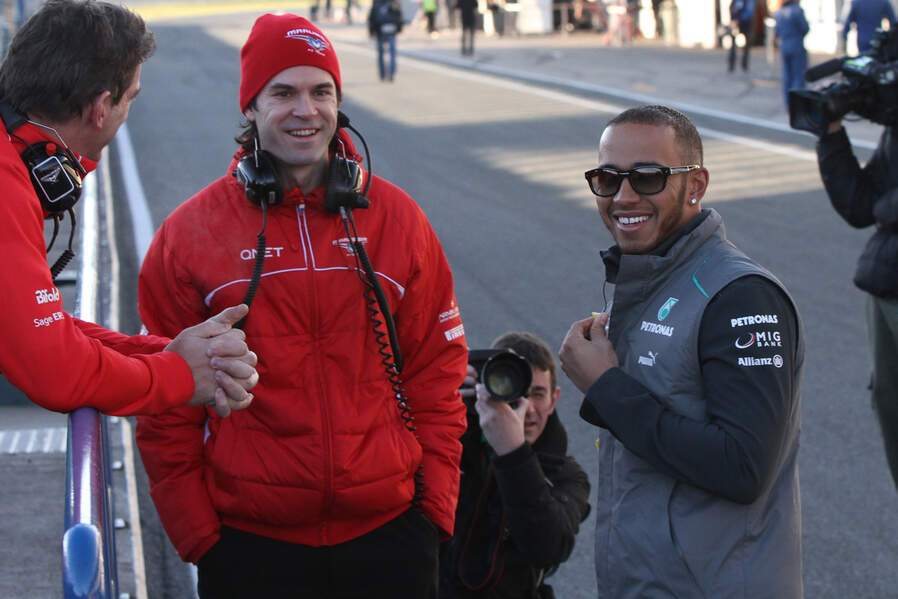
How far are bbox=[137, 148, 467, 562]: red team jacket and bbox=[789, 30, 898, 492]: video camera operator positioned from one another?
205 cm

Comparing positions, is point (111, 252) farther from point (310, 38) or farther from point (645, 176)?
point (645, 176)

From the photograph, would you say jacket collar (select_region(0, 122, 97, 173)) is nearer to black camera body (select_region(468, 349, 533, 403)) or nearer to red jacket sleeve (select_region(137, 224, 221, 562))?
red jacket sleeve (select_region(137, 224, 221, 562))

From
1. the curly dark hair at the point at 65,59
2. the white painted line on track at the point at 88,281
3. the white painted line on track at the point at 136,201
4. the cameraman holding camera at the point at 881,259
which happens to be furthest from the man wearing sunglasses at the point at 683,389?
the white painted line on track at the point at 136,201

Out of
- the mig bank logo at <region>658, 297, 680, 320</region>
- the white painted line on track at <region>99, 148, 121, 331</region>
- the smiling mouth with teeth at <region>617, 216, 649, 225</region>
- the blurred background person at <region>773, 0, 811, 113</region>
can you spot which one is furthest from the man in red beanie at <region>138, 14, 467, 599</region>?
the blurred background person at <region>773, 0, 811, 113</region>

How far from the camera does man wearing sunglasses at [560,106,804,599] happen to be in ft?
7.95

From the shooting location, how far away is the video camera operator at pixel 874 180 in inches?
169

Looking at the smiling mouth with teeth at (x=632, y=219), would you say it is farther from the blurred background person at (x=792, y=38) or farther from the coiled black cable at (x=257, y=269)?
the blurred background person at (x=792, y=38)

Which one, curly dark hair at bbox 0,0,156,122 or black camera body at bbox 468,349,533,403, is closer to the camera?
curly dark hair at bbox 0,0,156,122

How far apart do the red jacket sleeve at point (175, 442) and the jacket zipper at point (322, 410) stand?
324 millimetres

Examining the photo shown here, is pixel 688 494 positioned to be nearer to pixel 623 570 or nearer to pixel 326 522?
pixel 623 570

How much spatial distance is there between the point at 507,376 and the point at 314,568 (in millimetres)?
830

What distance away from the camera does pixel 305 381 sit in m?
2.99

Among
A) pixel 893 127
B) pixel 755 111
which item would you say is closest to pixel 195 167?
pixel 755 111

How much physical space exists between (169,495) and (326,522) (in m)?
0.44
